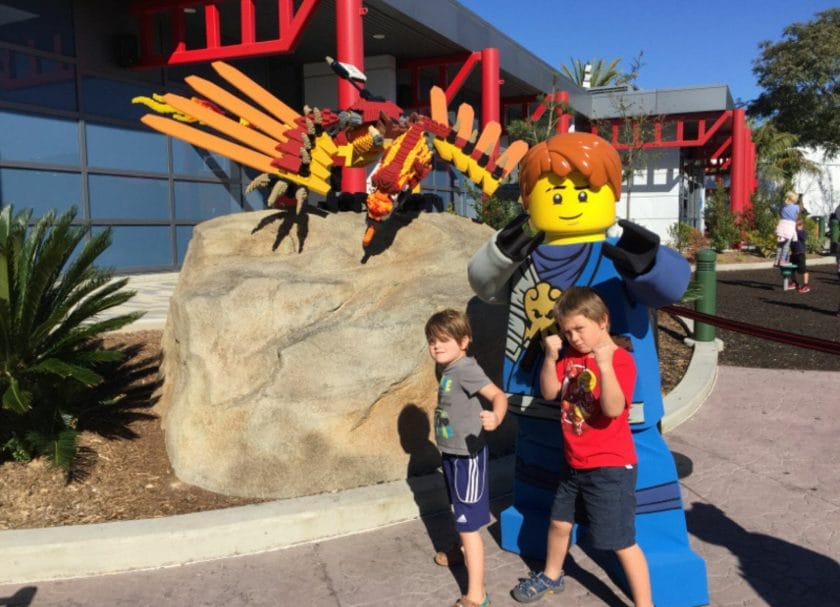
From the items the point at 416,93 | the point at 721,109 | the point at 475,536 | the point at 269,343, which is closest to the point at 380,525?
the point at 475,536

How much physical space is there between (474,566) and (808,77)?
3143 centimetres

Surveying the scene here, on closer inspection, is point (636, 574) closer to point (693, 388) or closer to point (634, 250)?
point (634, 250)

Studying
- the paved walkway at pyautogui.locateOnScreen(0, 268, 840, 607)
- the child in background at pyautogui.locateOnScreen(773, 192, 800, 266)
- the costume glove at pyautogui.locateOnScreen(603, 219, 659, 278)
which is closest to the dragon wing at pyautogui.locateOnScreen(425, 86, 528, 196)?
the paved walkway at pyautogui.locateOnScreen(0, 268, 840, 607)

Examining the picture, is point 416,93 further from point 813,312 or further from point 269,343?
point 269,343

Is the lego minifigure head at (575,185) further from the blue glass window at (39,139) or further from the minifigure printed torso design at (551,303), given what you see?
the blue glass window at (39,139)

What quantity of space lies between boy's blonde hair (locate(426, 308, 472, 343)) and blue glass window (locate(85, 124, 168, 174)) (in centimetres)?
1072

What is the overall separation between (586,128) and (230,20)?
582 inches

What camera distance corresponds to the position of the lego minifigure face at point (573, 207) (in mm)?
2730

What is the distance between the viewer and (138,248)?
12523 mm

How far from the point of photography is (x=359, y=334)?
Answer: 12.4 ft

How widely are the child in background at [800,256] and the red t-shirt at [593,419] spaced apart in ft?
32.9

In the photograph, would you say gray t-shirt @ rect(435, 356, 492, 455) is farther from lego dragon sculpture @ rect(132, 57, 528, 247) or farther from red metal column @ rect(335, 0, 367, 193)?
red metal column @ rect(335, 0, 367, 193)

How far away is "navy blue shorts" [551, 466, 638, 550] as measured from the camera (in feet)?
7.82

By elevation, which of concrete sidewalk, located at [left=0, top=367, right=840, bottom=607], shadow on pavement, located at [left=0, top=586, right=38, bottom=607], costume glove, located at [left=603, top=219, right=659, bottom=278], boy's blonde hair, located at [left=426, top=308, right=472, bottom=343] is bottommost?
shadow on pavement, located at [left=0, top=586, right=38, bottom=607]
